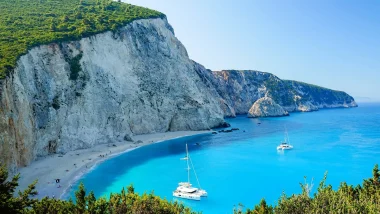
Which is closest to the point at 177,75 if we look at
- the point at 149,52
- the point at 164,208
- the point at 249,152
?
the point at 149,52

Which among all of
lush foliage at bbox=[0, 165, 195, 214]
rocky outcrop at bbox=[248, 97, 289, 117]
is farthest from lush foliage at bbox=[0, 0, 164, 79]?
rocky outcrop at bbox=[248, 97, 289, 117]

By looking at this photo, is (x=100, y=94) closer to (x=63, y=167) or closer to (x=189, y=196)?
(x=63, y=167)

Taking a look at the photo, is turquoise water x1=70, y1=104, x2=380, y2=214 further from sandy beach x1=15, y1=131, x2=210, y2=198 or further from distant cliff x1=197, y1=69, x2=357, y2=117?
distant cliff x1=197, y1=69, x2=357, y2=117

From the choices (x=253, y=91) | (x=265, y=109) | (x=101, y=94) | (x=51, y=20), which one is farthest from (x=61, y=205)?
(x=253, y=91)

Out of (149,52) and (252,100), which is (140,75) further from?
(252,100)

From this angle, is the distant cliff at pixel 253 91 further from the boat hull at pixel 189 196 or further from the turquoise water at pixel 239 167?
the boat hull at pixel 189 196
